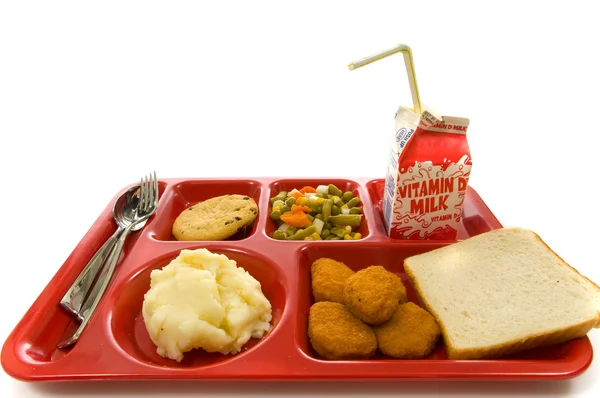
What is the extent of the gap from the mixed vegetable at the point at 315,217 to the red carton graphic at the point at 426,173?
0.32 meters

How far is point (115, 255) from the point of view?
211 centimetres

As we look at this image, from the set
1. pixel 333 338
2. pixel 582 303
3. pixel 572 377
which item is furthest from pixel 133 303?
pixel 582 303

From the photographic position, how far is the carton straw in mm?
1889

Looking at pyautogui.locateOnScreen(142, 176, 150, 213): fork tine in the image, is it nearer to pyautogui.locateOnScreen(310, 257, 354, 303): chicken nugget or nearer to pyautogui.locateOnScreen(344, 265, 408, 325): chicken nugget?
pyautogui.locateOnScreen(310, 257, 354, 303): chicken nugget

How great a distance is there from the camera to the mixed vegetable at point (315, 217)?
7.82 ft

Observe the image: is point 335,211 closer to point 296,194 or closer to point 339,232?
point 339,232

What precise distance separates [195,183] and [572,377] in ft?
7.67

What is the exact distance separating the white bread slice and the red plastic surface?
86 mm

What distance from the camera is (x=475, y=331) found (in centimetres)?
163

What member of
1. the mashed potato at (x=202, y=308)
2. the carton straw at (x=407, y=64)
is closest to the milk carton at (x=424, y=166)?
the carton straw at (x=407, y=64)

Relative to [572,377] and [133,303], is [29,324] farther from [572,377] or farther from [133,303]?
[572,377]

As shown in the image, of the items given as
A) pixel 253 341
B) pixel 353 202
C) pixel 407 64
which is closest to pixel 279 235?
pixel 353 202

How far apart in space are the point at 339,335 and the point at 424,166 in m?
0.92

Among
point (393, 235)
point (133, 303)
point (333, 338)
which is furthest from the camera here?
point (393, 235)
